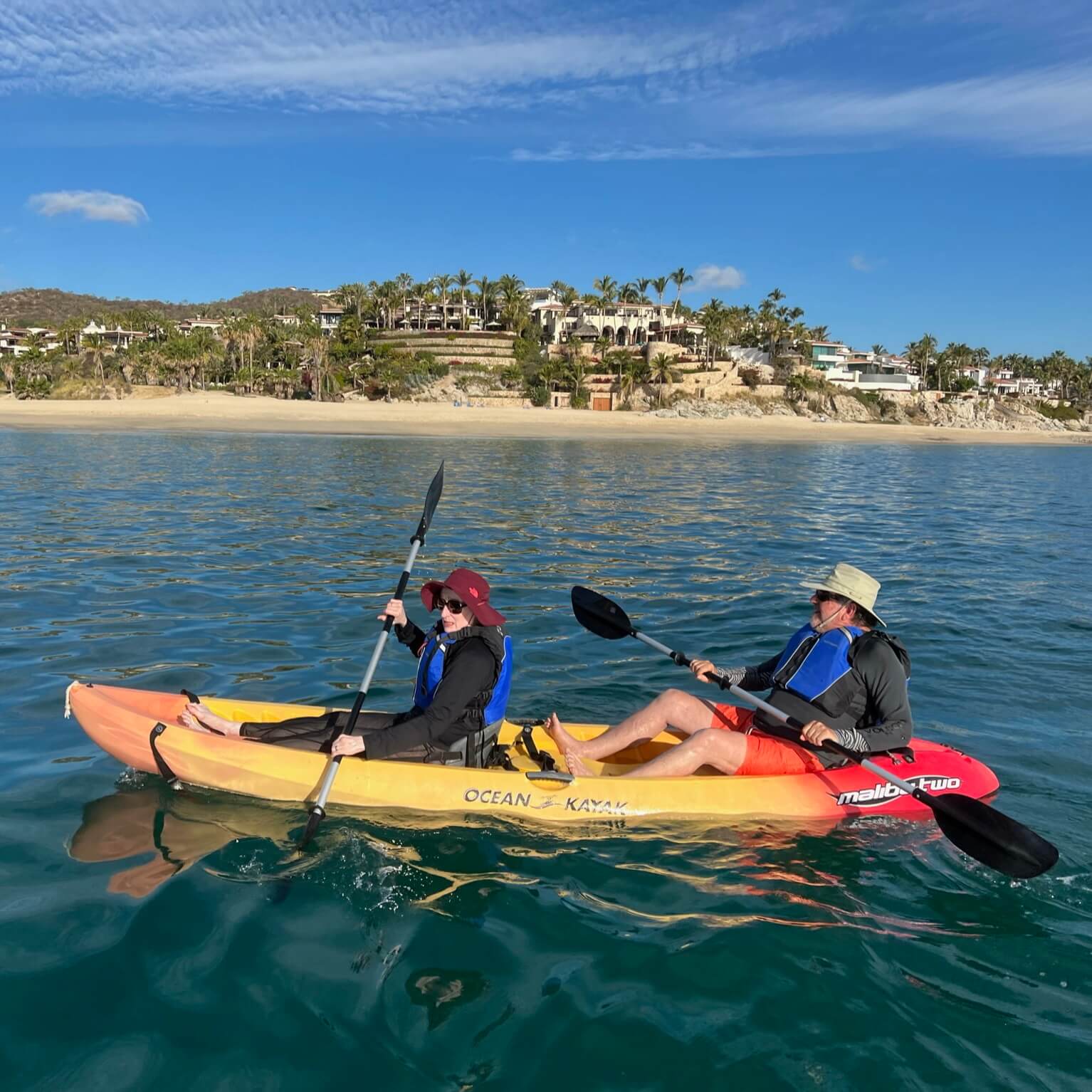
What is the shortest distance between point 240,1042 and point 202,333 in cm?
7430

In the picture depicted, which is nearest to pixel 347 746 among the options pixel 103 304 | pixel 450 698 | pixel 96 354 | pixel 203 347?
pixel 450 698

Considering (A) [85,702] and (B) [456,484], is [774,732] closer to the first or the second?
(A) [85,702]

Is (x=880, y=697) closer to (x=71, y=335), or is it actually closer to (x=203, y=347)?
(x=203, y=347)

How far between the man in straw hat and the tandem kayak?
0.72 feet

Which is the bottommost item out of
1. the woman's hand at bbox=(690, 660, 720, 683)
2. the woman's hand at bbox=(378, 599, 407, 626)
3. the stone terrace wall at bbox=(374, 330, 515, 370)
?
the woman's hand at bbox=(690, 660, 720, 683)

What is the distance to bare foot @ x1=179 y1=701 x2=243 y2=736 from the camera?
19.3 feet

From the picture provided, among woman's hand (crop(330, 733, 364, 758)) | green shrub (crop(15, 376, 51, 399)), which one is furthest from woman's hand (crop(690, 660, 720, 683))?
green shrub (crop(15, 376, 51, 399))

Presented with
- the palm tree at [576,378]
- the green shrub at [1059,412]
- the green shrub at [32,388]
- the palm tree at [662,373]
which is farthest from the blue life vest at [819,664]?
the green shrub at [1059,412]

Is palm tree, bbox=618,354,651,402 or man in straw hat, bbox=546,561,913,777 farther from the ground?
palm tree, bbox=618,354,651,402

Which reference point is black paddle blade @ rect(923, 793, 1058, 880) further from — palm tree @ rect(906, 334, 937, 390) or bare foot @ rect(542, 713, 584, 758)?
palm tree @ rect(906, 334, 937, 390)

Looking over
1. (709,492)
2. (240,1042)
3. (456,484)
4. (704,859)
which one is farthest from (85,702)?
(709,492)

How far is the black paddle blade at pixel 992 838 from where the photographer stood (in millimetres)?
4750

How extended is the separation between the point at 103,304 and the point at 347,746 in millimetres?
190894

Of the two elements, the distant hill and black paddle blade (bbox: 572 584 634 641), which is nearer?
black paddle blade (bbox: 572 584 634 641)
